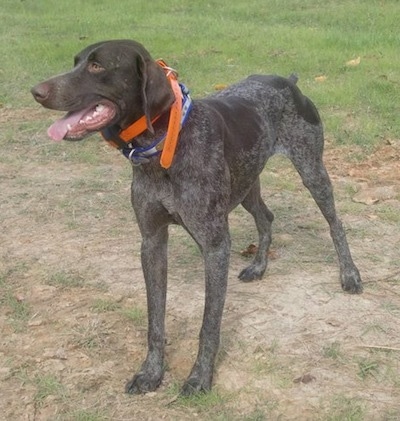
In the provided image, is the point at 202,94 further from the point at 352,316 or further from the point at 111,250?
the point at 352,316

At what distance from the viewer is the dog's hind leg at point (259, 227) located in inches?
224

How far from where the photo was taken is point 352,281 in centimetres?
542

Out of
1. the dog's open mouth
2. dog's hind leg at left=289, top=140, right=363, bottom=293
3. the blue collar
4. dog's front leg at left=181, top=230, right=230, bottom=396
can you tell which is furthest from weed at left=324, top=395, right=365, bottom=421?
the dog's open mouth

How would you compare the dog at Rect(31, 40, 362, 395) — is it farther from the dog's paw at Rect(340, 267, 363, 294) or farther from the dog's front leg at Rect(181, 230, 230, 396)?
the dog's paw at Rect(340, 267, 363, 294)

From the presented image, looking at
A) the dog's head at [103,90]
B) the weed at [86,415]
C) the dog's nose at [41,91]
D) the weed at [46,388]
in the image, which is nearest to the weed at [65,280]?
the weed at [46,388]

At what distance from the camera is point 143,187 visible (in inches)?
166

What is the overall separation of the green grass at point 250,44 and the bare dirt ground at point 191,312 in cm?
221

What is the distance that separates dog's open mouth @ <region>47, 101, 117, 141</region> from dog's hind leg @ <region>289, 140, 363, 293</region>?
200 cm

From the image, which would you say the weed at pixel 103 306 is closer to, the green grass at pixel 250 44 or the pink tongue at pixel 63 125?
the pink tongue at pixel 63 125

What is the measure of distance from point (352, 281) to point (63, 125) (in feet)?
8.58

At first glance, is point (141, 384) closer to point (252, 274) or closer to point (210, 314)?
point (210, 314)

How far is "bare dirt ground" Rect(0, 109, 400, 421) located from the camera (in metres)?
4.25

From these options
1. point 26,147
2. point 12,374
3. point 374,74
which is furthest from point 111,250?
point 374,74

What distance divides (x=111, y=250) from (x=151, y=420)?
7.12 feet
